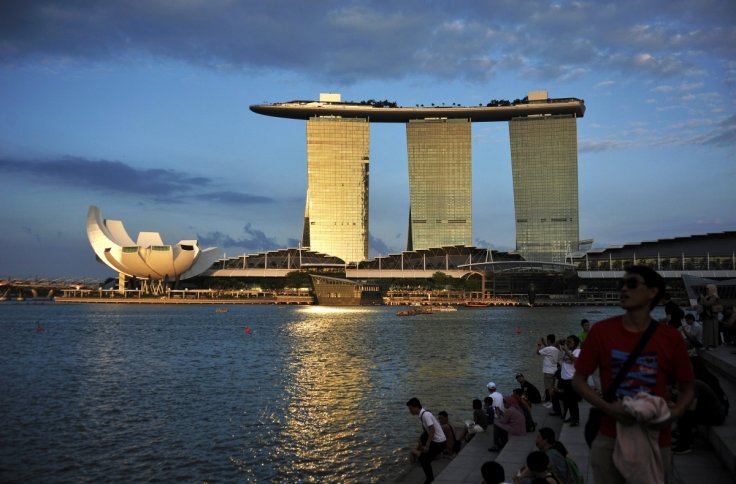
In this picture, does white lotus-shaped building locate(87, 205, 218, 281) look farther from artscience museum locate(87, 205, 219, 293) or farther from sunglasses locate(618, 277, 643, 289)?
sunglasses locate(618, 277, 643, 289)

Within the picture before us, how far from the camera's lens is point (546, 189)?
16612 cm

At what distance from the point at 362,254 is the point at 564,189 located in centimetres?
4948

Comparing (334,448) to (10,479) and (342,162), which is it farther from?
(342,162)

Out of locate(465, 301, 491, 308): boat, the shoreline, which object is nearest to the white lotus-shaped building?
the shoreline

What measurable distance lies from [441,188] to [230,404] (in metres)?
151

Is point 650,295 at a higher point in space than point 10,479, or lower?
higher

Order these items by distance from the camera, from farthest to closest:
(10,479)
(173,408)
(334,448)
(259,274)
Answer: (259,274) → (173,408) → (334,448) → (10,479)

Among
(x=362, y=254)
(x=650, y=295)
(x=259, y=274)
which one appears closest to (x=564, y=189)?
(x=362, y=254)

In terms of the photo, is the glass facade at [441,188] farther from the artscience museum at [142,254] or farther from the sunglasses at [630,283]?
the sunglasses at [630,283]

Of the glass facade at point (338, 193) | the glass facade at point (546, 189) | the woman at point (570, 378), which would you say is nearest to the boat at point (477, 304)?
the glass facade at point (546, 189)

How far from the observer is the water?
13953mm

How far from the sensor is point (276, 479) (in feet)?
42.5

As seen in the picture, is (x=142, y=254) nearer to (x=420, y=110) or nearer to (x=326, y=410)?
(x=420, y=110)

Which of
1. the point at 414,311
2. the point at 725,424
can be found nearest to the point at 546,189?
the point at 414,311
